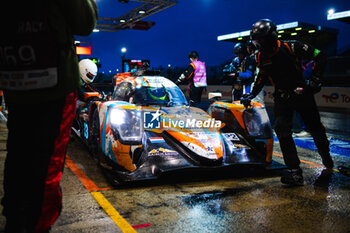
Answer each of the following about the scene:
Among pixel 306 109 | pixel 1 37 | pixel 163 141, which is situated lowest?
pixel 163 141

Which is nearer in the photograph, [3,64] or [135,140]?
[3,64]

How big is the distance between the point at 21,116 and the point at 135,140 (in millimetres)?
2145

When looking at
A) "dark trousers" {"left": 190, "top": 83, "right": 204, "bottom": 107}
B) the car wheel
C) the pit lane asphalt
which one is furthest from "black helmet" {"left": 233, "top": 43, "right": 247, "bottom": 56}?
the car wheel

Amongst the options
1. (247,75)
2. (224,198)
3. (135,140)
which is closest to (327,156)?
(224,198)

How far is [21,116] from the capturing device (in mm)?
1484

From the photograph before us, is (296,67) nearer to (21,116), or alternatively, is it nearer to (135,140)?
(135,140)

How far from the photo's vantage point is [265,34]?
12.3 feet

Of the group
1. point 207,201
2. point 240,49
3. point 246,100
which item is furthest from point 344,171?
point 240,49

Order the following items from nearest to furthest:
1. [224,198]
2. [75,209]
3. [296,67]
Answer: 1. [75,209]
2. [224,198]
3. [296,67]

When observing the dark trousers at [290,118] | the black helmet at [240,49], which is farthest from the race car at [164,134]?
the black helmet at [240,49]

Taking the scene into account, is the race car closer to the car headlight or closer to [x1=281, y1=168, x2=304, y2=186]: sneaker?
the car headlight

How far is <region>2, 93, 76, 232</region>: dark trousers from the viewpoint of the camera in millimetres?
1495

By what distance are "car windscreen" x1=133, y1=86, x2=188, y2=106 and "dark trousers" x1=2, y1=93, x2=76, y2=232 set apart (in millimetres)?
3114

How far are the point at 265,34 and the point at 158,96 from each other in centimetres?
181
